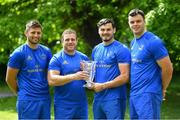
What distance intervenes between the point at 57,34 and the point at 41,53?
888 centimetres

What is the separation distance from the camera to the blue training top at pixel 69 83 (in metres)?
6.72

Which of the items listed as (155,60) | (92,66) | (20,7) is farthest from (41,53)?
(20,7)

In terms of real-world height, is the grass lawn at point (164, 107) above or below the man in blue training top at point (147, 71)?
below

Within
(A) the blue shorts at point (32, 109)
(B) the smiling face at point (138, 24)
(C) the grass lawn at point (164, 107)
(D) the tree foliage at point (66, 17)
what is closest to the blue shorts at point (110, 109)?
(A) the blue shorts at point (32, 109)

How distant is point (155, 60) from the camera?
6402 millimetres

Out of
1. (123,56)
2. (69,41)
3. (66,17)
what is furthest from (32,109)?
(66,17)

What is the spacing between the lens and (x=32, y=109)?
6773 mm

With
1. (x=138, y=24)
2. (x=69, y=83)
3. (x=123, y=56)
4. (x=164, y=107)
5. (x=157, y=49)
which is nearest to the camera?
A: (x=157, y=49)

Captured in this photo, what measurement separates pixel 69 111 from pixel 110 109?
2.06 ft

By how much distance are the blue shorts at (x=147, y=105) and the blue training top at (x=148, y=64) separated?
73 millimetres

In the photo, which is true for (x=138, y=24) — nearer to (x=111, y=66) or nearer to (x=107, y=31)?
(x=107, y=31)

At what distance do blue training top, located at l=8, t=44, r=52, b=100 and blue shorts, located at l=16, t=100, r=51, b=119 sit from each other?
6 cm

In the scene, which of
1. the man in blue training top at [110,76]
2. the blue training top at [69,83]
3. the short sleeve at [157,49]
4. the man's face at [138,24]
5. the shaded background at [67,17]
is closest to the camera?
the short sleeve at [157,49]

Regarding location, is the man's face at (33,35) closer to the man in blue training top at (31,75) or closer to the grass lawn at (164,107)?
the man in blue training top at (31,75)
